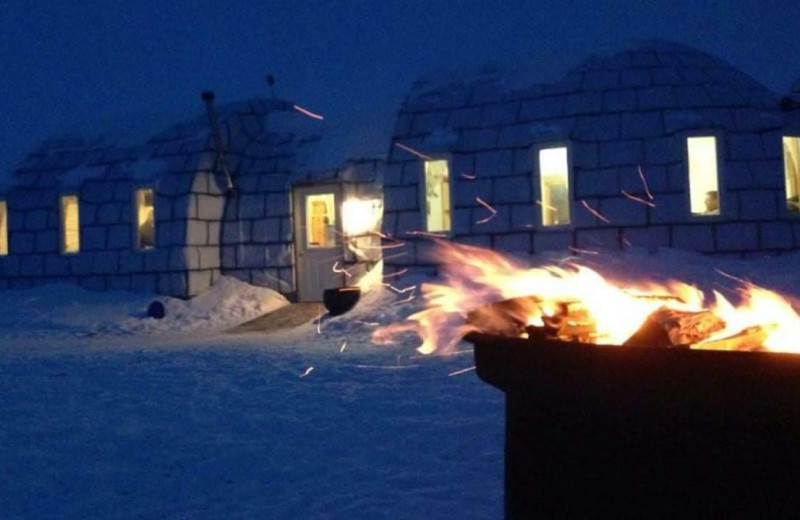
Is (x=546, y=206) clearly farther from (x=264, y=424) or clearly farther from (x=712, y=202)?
(x=264, y=424)

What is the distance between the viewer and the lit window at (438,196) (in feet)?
47.6

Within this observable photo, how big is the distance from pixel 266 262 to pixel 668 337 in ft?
44.6

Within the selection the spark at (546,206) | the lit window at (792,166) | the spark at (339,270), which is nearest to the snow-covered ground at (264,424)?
the spark at (546,206)

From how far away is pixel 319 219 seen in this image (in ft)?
53.1

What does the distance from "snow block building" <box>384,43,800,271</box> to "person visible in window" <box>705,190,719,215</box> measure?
0.08 feet

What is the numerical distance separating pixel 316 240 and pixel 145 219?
3.84 m

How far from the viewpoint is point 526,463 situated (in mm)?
3312

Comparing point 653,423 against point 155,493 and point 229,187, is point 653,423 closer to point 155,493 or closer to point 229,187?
point 155,493

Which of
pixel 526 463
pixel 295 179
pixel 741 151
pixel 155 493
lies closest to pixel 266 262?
pixel 295 179

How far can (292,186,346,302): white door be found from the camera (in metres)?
15.6

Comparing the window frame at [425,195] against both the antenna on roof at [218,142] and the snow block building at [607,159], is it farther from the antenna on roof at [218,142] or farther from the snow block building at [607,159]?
the antenna on roof at [218,142]

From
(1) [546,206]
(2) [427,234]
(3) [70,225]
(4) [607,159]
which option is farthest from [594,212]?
(3) [70,225]

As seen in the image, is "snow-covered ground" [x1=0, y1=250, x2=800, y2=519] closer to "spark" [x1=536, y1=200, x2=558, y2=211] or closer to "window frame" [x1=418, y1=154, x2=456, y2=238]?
"spark" [x1=536, y1=200, x2=558, y2=211]

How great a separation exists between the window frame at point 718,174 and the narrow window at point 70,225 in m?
12.5
